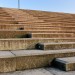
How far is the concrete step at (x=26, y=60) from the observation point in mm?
2441

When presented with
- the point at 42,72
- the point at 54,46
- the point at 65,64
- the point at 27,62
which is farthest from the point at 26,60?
the point at 54,46

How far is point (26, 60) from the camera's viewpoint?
2.60 m

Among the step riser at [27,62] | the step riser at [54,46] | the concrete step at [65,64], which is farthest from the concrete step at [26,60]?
the step riser at [54,46]

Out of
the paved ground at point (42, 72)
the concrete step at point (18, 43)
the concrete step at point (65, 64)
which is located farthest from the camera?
the concrete step at point (18, 43)

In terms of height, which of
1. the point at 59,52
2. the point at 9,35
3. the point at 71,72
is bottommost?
the point at 71,72

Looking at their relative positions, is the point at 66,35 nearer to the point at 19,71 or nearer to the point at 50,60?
the point at 50,60

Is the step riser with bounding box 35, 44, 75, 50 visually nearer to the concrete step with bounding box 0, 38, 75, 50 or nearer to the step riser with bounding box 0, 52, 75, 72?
the concrete step with bounding box 0, 38, 75, 50

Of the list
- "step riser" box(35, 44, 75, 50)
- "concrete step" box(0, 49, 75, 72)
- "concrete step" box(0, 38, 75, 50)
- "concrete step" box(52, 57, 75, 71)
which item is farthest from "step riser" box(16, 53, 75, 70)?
"concrete step" box(0, 38, 75, 50)

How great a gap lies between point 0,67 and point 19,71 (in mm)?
267

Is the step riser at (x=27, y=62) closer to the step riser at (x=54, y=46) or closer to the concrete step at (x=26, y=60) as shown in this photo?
the concrete step at (x=26, y=60)

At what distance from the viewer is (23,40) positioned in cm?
318

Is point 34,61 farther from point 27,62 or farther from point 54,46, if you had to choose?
point 54,46

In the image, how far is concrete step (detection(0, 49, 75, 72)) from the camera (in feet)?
8.01

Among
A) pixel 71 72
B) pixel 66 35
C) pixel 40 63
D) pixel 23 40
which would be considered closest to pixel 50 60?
pixel 40 63
